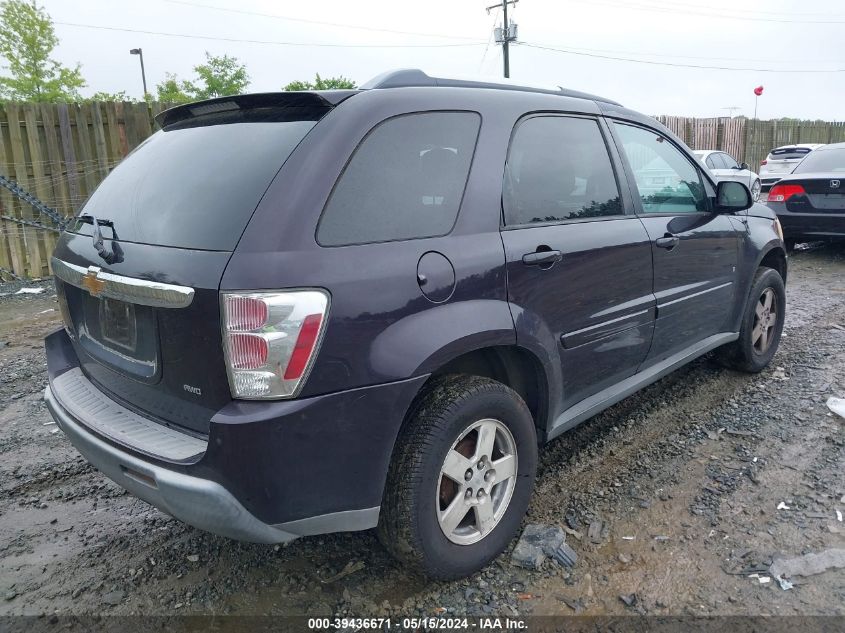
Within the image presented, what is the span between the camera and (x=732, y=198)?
3.83m

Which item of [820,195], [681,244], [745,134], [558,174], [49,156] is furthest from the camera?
[745,134]

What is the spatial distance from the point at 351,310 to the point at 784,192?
876cm

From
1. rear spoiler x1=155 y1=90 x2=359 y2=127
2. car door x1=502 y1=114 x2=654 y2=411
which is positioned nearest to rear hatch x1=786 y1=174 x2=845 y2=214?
car door x1=502 y1=114 x2=654 y2=411

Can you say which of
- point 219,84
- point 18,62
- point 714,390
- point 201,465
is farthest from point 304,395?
point 219,84

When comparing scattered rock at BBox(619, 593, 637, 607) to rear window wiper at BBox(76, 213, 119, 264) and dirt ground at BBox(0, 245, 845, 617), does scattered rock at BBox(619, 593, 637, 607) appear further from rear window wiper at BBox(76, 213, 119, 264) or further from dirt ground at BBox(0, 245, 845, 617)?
rear window wiper at BBox(76, 213, 119, 264)

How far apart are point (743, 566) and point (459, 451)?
1.23 m

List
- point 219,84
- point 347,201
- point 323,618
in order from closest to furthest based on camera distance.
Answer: point 347,201, point 323,618, point 219,84

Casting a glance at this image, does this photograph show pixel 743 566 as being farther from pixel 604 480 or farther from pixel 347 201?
pixel 347 201

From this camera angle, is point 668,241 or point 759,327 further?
point 759,327

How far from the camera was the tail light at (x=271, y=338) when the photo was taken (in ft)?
6.20

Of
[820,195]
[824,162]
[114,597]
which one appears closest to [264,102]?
[114,597]

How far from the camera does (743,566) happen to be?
2525 mm

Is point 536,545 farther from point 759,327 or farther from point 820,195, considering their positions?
point 820,195

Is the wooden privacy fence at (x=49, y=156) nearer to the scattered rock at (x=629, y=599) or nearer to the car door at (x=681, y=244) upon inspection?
the car door at (x=681, y=244)
